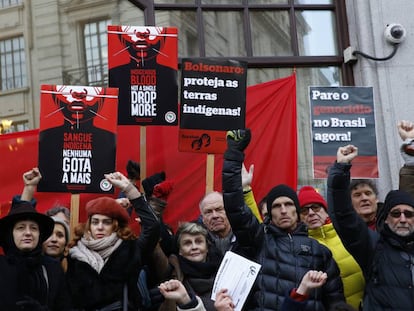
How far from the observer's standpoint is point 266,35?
9.81 metres

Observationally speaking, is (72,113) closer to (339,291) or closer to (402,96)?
(339,291)

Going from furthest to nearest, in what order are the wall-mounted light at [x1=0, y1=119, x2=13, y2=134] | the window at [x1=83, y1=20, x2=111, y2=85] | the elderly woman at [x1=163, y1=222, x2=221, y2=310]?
the window at [x1=83, y1=20, x2=111, y2=85]
the wall-mounted light at [x1=0, y1=119, x2=13, y2=134]
the elderly woman at [x1=163, y1=222, x2=221, y2=310]

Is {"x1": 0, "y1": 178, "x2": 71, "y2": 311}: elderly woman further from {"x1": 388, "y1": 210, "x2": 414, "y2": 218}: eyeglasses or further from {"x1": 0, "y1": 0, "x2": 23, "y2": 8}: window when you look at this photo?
{"x1": 0, "y1": 0, "x2": 23, "y2": 8}: window

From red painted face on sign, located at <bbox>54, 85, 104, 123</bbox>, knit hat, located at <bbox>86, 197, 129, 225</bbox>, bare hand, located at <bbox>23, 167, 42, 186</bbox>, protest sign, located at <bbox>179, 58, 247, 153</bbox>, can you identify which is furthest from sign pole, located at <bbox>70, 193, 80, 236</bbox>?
knit hat, located at <bbox>86, 197, 129, 225</bbox>

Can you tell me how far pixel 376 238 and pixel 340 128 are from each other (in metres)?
3.04

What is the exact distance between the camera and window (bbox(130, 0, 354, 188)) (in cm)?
969

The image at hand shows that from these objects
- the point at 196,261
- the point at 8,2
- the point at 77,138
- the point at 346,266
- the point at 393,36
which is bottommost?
the point at 346,266

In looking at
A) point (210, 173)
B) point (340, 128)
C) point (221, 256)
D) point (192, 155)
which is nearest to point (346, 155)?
point (221, 256)

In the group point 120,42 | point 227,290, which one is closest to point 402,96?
point 120,42

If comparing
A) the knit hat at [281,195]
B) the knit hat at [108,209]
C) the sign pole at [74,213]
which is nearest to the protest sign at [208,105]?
the sign pole at [74,213]

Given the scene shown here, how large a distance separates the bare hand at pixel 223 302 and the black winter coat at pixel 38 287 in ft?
3.03

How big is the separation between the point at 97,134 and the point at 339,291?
2.64 m

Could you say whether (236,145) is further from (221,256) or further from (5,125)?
(5,125)

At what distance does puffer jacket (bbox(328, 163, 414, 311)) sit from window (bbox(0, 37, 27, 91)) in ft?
17.5
